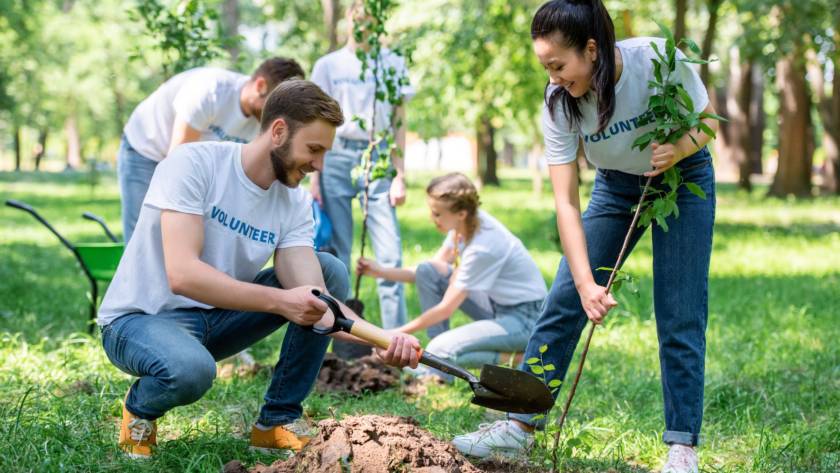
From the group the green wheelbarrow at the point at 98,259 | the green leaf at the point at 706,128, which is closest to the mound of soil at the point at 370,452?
the green leaf at the point at 706,128

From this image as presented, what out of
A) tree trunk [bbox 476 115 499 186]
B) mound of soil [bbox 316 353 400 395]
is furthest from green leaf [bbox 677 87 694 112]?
tree trunk [bbox 476 115 499 186]

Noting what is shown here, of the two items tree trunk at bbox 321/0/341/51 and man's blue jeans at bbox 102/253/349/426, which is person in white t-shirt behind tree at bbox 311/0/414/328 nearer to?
man's blue jeans at bbox 102/253/349/426

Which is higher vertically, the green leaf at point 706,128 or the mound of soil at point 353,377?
the green leaf at point 706,128

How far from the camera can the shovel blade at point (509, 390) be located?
3.10 metres

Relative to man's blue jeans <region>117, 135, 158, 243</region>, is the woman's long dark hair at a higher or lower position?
higher

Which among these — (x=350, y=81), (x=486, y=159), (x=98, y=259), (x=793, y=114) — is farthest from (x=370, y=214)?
(x=486, y=159)

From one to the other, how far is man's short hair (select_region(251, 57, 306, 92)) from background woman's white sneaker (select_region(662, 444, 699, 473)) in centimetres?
238

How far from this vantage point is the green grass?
3234mm

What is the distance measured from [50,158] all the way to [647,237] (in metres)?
Answer: 84.1

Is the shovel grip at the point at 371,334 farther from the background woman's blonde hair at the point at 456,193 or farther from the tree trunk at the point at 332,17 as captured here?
the tree trunk at the point at 332,17

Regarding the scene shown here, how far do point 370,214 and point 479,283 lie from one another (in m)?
1.01

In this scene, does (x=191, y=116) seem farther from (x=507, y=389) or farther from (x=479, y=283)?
(x=507, y=389)

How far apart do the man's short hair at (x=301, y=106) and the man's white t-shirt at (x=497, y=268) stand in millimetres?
1641

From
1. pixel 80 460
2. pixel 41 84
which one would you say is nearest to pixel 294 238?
pixel 80 460
